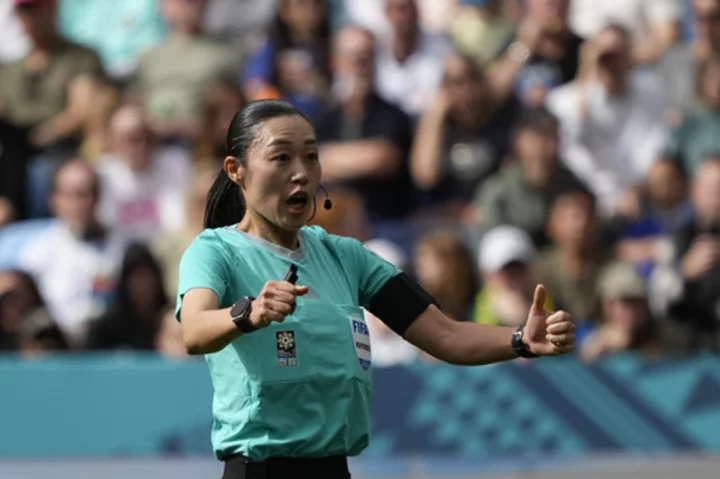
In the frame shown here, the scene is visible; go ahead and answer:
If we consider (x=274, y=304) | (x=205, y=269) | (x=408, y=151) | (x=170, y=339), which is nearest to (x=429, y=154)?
(x=408, y=151)

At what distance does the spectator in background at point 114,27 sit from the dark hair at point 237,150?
7737mm

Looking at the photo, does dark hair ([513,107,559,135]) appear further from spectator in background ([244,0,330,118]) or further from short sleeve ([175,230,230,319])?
short sleeve ([175,230,230,319])

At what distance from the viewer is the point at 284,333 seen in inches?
151

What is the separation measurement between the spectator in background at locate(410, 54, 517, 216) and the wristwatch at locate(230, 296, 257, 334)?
6.92 metres

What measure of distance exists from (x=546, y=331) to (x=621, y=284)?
5443 millimetres

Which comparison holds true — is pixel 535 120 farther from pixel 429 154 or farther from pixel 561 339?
pixel 561 339

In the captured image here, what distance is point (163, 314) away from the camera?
31.0ft

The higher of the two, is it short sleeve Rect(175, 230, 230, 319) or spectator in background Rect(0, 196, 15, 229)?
short sleeve Rect(175, 230, 230, 319)

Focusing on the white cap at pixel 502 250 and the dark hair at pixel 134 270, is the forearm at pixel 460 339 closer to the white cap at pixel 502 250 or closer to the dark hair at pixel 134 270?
the white cap at pixel 502 250

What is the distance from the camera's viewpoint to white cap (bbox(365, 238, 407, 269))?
30.5 feet

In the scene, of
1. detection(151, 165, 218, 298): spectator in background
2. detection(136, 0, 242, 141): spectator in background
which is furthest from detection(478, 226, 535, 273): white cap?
detection(136, 0, 242, 141): spectator in background

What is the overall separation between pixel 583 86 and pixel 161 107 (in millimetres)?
3162

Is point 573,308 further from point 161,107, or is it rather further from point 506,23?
point 161,107

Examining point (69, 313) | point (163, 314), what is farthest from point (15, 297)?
point (163, 314)
